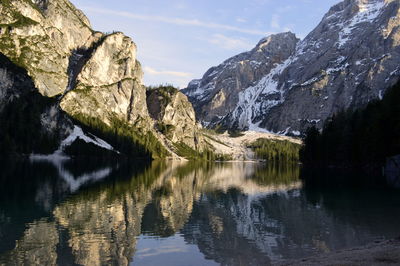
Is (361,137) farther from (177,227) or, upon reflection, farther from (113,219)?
(113,219)

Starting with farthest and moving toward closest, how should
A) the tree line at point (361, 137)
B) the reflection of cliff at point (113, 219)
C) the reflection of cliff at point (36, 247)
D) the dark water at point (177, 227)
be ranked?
the tree line at point (361, 137)
the reflection of cliff at point (113, 219)
the dark water at point (177, 227)
the reflection of cliff at point (36, 247)

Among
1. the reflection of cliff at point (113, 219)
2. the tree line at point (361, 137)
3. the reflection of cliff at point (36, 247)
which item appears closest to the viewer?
the reflection of cliff at point (36, 247)

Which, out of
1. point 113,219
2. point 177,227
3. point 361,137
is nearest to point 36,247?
point 113,219

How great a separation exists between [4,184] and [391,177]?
75744 mm

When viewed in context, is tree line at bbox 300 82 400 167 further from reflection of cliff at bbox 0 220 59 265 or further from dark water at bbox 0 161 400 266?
reflection of cliff at bbox 0 220 59 265

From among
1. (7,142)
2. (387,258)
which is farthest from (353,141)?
(7,142)

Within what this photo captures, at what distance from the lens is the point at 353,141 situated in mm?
121375

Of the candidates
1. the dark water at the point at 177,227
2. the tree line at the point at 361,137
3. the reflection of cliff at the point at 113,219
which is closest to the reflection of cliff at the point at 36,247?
the dark water at the point at 177,227

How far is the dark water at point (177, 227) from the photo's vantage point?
2395 cm

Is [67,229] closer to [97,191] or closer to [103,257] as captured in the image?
[103,257]

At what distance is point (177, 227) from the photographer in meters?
33.5

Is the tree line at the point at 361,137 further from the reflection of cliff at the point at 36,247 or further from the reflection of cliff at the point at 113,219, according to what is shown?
the reflection of cliff at the point at 36,247

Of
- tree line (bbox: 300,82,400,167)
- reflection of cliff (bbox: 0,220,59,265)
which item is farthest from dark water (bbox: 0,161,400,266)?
tree line (bbox: 300,82,400,167)

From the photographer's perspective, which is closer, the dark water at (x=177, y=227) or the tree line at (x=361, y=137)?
the dark water at (x=177, y=227)
